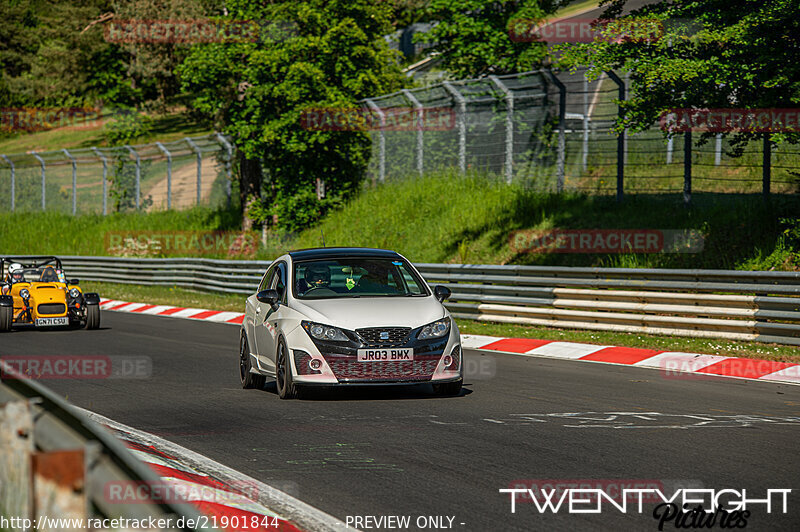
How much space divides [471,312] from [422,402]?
8.58 m

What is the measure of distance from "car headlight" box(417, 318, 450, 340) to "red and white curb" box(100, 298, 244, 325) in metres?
11.3

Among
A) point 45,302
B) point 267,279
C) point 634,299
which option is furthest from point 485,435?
point 45,302

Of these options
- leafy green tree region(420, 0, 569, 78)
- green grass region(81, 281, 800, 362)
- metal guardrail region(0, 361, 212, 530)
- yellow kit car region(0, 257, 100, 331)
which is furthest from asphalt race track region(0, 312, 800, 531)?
leafy green tree region(420, 0, 569, 78)

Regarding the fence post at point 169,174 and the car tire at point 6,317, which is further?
the fence post at point 169,174

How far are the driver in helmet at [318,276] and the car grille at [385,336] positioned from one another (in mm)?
1302

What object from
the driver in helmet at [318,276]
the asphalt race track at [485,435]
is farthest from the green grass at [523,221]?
the driver in helmet at [318,276]

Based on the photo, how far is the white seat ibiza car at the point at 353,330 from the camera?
959 centimetres

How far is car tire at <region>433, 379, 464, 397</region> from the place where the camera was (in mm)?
10086

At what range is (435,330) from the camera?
9852 mm

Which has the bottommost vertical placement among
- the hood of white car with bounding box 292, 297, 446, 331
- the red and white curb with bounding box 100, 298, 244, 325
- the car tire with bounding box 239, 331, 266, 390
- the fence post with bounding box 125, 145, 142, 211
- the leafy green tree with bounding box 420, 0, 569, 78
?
the red and white curb with bounding box 100, 298, 244, 325

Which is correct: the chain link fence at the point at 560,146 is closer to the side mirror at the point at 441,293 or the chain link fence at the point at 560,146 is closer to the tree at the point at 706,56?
the tree at the point at 706,56

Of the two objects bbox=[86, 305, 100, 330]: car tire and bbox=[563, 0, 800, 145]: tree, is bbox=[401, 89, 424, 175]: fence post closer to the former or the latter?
bbox=[563, 0, 800, 145]: tree

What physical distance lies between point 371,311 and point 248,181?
77.1ft

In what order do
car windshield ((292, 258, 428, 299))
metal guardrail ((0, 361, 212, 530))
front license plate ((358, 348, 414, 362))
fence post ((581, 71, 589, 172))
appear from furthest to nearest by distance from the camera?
fence post ((581, 71, 589, 172)) < car windshield ((292, 258, 428, 299)) < front license plate ((358, 348, 414, 362)) < metal guardrail ((0, 361, 212, 530))
